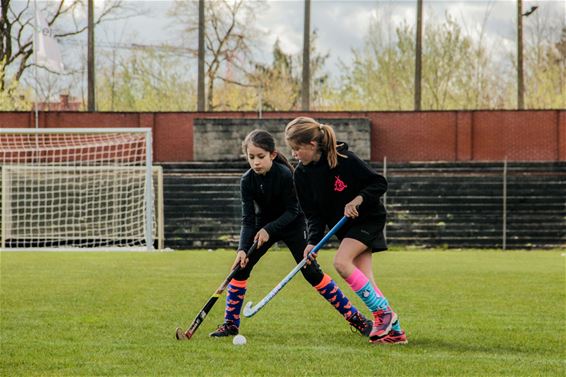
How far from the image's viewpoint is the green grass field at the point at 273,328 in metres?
6.04

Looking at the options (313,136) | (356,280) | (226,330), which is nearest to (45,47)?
(226,330)

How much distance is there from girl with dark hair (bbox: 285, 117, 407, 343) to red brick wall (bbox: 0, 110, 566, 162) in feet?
81.5

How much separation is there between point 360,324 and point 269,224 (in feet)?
3.18

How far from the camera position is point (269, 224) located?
753 cm

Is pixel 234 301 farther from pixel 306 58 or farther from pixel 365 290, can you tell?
pixel 306 58

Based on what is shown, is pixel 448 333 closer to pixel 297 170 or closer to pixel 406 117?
pixel 297 170

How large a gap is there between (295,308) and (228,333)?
6.70 feet

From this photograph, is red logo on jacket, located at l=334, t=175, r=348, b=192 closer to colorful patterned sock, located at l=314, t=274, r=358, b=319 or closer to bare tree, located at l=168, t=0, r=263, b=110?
colorful patterned sock, located at l=314, t=274, r=358, b=319

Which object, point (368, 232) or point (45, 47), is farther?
point (45, 47)

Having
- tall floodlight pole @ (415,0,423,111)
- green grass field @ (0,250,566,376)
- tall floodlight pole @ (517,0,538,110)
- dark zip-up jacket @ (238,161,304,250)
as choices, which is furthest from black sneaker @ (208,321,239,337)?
tall floodlight pole @ (517,0,538,110)

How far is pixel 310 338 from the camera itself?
736cm

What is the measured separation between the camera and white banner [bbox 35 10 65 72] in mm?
20531

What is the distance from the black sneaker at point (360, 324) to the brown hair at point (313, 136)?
1.20 m

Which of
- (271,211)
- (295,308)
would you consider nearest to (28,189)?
(295,308)
